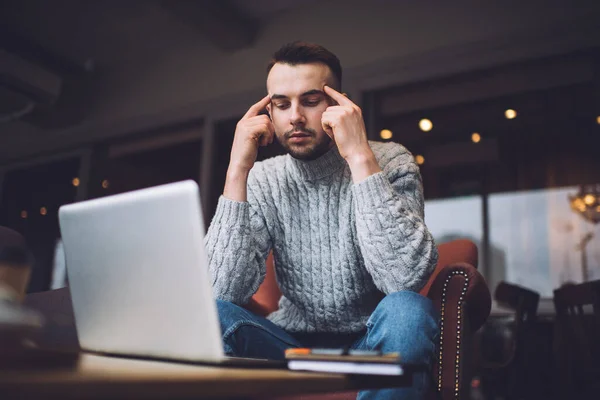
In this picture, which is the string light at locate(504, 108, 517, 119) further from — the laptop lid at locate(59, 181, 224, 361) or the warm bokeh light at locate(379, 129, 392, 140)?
the laptop lid at locate(59, 181, 224, 361)

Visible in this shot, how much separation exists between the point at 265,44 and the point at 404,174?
115 inches

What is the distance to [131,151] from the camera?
5055 mm

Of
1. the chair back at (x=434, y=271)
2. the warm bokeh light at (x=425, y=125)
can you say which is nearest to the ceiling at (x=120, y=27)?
the warm bokeh light at (x=425, y=125)

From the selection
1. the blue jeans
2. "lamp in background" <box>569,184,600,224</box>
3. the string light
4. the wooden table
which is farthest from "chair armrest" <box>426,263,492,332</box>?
"lamp in background" <box>569,184,600,224</box>

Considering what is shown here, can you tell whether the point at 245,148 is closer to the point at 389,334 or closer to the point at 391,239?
the point at 391,239

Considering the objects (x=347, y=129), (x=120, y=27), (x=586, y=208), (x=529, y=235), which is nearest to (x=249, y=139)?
(x=347, y=129)

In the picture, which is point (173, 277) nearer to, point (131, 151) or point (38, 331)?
point (38, 331)

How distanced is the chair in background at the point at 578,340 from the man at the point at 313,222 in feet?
5.42

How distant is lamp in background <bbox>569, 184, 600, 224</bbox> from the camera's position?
A: 509 cm

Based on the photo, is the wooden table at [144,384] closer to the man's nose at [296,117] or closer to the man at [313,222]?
the man at [313,222]

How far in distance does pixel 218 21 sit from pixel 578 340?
3017mm

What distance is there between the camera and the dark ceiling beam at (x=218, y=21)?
12.0 feet

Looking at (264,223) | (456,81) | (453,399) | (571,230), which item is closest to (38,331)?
(453,399)

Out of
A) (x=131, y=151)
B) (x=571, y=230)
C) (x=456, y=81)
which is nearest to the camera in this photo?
(x=456, y=81)
